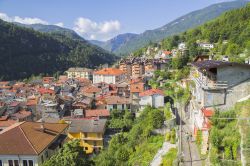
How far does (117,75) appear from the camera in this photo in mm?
91438

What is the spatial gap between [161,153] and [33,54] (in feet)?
445

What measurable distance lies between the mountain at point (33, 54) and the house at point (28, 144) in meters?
94.7

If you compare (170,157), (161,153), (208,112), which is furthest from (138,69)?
(170,157)

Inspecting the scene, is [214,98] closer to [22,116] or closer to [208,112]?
[208,112]

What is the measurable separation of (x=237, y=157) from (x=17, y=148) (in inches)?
798

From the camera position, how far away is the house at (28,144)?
28359 millimetres

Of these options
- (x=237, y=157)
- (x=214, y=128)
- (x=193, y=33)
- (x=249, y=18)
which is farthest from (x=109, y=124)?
(x=193, y=33)

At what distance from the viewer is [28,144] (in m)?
29.2

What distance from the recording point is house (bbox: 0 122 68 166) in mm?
28359

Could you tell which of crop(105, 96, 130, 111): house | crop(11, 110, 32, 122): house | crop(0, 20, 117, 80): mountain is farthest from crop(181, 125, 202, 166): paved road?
crop(0, 20, 117, 80): mountain

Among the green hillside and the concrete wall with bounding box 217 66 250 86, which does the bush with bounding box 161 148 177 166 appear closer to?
the concrete wall with bounding box 217 66 250 86

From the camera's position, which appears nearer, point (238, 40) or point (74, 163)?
point (74, 163)

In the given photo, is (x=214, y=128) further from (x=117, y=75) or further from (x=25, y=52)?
(x=25, y=52)

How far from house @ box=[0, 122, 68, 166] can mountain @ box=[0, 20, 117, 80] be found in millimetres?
94690
